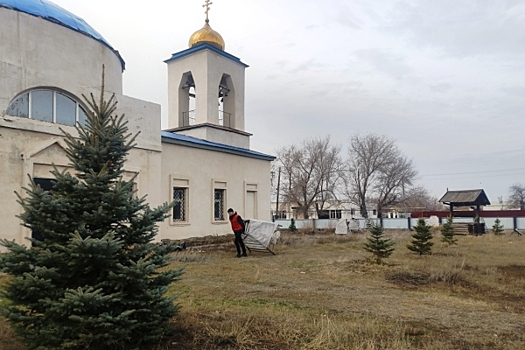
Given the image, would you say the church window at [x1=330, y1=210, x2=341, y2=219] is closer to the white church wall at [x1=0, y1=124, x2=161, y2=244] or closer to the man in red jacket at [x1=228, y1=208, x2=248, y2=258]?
the man in red jacket at [x1=228, y1=208, x2=248, y2=258]

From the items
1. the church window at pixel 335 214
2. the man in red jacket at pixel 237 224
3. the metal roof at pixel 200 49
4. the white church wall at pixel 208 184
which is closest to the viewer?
the man in red jacket at pixel 237 224

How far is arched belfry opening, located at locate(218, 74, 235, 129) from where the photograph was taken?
22.7 meters

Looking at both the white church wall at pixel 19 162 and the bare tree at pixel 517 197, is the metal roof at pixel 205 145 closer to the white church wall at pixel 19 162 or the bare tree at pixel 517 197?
the white church wall at pixel 19 162

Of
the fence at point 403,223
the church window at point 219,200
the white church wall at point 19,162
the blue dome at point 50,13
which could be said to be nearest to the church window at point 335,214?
the fence at point 403,223

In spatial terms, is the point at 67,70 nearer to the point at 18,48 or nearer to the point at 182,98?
the point at 18,48

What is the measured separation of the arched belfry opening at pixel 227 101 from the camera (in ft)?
74.4

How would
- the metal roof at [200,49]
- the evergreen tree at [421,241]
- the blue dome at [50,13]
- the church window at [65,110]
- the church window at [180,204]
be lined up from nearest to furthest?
the blue dome at [50,13]
the church window at [65,110]
the evergreen tree at [421,241]
the church window at [180,204]
the metal roof at [200,49]

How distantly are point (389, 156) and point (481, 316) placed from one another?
45.1 m

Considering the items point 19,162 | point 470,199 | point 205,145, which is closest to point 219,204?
point 205,145

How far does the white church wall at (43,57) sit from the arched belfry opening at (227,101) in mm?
9281

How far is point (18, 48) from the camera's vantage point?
1169 cm

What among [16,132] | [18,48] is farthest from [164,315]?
[18,48]

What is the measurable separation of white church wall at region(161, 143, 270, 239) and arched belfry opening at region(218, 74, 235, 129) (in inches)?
97.6

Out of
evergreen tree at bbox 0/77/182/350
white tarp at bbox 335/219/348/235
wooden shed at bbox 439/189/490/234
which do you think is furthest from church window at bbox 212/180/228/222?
wooden shed at bbox 439/189/490/234
